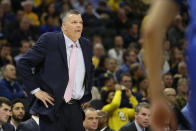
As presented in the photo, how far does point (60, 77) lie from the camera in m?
4.37

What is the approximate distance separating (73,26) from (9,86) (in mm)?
4984

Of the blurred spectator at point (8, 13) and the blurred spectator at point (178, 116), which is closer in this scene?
the blurred spectator at point (178, 116)

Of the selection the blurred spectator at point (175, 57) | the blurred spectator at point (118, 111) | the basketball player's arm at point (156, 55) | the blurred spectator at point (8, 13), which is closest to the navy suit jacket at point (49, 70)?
the basketball player's arm at point (156, 55)

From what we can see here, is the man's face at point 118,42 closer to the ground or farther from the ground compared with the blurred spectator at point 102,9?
closer to the ground

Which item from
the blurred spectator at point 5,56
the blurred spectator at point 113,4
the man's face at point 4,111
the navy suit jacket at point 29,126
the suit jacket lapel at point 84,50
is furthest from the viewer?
the blurred spectator at point 113,4

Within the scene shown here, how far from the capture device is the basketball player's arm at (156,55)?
1.51 meters

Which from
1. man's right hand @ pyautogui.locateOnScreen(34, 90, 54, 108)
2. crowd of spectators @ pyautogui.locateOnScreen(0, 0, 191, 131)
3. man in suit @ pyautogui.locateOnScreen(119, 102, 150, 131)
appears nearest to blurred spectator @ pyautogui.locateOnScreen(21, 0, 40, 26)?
crowd of spectators @ pyautogui.locateOnScreen(0, 0, 191, 131)

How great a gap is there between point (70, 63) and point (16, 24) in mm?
8316

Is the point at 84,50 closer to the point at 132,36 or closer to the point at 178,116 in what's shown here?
the point at 178,116

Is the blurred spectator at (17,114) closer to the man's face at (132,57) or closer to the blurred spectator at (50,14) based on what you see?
the man's face at (132,57)

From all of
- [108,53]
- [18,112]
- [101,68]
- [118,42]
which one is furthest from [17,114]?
[118,42]

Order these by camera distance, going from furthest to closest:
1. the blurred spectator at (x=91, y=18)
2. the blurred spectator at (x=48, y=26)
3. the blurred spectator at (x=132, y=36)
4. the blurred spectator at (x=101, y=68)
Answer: the blurred spectator at (x=132, y=36) < the blurred spectator at (x=91, y=18) < the blurred spectator at (x=48, y=26) < the blurred spectator at (x=101, y=68)

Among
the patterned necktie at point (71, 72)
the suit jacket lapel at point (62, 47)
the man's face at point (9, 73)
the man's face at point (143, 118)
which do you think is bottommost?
the man's face at point (143, 118)

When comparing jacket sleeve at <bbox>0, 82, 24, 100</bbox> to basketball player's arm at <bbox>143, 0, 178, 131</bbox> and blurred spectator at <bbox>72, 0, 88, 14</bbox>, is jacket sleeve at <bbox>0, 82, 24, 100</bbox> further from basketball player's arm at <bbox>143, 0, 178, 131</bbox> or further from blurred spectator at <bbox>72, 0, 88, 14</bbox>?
basketball player's arm at <bbox>143, 0, 178, 131</bbox>
